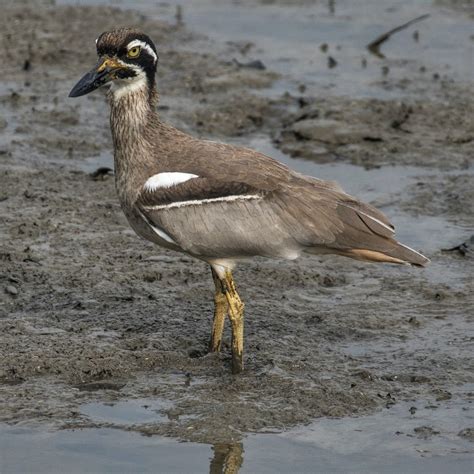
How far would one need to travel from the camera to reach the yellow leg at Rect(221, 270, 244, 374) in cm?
798

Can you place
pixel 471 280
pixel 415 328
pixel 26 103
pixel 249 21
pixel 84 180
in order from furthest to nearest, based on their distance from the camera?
pixel 249 21
pixel 26 103
pixel 84 180
pixel 471 280
pixel 415 328

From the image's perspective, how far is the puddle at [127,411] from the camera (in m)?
7.40

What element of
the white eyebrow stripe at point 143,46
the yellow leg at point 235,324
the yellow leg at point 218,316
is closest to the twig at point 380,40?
the white eyebrow stripe at point 143,46

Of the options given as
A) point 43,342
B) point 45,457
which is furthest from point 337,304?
point 45,457

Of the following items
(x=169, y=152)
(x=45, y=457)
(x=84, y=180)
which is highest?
(x=169, y=152)

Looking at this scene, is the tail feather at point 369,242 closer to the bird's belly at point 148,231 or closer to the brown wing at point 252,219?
the brown wing at point 252,219

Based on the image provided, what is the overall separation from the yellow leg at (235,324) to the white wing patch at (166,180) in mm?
652

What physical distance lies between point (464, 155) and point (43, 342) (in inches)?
188

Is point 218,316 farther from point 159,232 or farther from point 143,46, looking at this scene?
point 143,46

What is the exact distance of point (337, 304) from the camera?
9.02 m

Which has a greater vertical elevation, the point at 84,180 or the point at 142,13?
the point at 142,13

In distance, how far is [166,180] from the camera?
7863 millimetres

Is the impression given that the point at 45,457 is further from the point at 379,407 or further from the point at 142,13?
the point at 142,13

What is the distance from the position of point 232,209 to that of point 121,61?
120 centimetres
